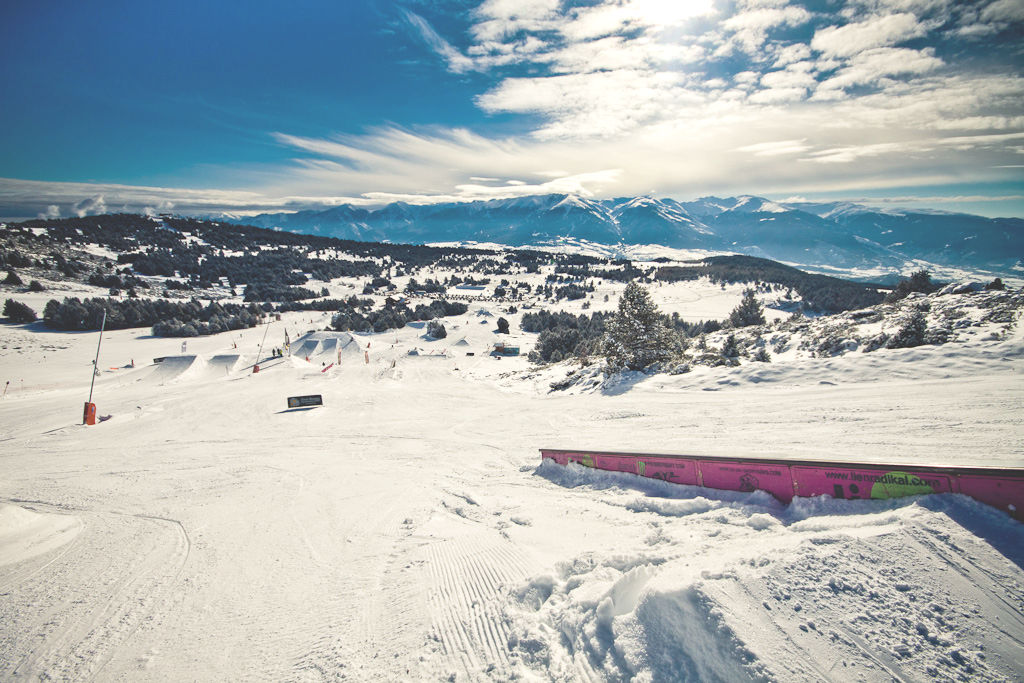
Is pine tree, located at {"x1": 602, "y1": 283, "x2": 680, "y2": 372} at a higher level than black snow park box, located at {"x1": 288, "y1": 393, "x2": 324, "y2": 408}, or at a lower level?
higher

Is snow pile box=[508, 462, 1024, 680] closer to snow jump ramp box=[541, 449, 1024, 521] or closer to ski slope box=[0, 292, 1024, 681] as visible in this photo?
ski slope box=[0, 292, 1024, 681]

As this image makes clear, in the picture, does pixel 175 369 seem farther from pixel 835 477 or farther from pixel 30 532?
pixel 835 477

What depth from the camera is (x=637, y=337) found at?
18.3m

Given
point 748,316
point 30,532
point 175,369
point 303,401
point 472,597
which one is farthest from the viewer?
point 748,316

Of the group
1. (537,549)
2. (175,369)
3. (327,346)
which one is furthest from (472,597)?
(327,346)

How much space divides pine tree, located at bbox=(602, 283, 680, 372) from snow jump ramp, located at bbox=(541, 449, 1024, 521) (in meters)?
11.4

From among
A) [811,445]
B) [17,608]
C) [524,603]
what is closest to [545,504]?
[524,603]

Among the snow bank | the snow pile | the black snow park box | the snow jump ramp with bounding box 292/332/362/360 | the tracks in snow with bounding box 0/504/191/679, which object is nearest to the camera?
the snow pile

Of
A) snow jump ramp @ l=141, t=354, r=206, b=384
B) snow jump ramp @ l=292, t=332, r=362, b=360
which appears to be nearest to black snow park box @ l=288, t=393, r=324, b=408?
snow jump ramp @ l=141, t=354, r=206, b=384

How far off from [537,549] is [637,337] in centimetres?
1404

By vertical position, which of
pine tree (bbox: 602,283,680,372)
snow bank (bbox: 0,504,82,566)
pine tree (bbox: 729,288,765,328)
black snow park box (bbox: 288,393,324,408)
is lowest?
black snow park box (bbox: 288,393,324,408)

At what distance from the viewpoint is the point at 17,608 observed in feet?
18.6

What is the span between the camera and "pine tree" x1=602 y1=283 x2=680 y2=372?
1819 cm

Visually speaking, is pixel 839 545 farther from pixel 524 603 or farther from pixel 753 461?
pixel 524 603
